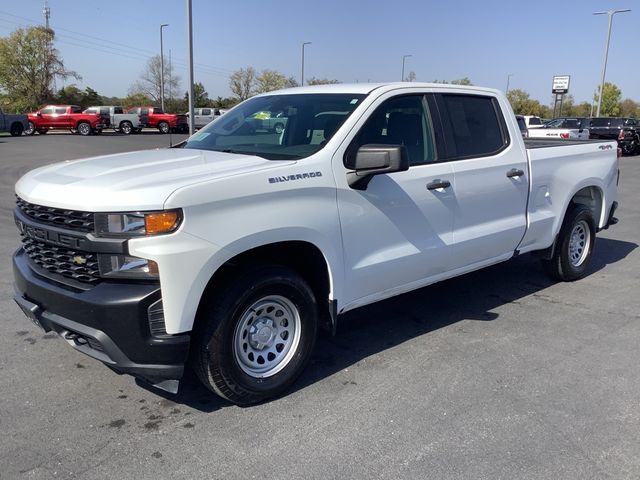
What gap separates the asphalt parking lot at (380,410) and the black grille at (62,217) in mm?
1145

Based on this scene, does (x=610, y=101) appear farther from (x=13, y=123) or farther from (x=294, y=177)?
(x=294, y=177)

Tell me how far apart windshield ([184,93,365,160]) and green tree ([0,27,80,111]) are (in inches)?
2181

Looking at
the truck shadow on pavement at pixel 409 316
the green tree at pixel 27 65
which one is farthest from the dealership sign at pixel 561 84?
the truck shadow on pavement at pixel 409 316

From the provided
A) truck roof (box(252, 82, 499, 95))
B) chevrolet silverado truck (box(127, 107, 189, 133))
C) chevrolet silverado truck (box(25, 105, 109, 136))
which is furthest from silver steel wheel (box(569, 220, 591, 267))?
chevrolet silverado truck (box(127, 107, 189, 133))

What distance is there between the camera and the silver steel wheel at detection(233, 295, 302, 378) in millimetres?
3518

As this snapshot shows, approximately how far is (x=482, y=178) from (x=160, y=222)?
2.84m

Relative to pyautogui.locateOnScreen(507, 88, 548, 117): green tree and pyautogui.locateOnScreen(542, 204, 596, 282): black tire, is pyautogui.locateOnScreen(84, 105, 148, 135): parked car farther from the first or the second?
pyautogui.locateOnScreen(507, 88, 548, 117): green tree

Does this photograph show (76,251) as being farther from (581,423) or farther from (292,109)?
(581,423)

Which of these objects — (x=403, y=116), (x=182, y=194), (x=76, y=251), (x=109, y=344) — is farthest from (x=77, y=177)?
(x=403, y=116)

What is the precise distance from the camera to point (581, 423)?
3402 millimetres

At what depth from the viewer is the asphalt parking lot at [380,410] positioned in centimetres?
299

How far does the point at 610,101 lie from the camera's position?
7838 cm

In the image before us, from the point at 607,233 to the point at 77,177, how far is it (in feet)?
27.3

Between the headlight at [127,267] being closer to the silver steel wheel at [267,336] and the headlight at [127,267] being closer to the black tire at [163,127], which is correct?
the silver steel wheel at [267,336]
